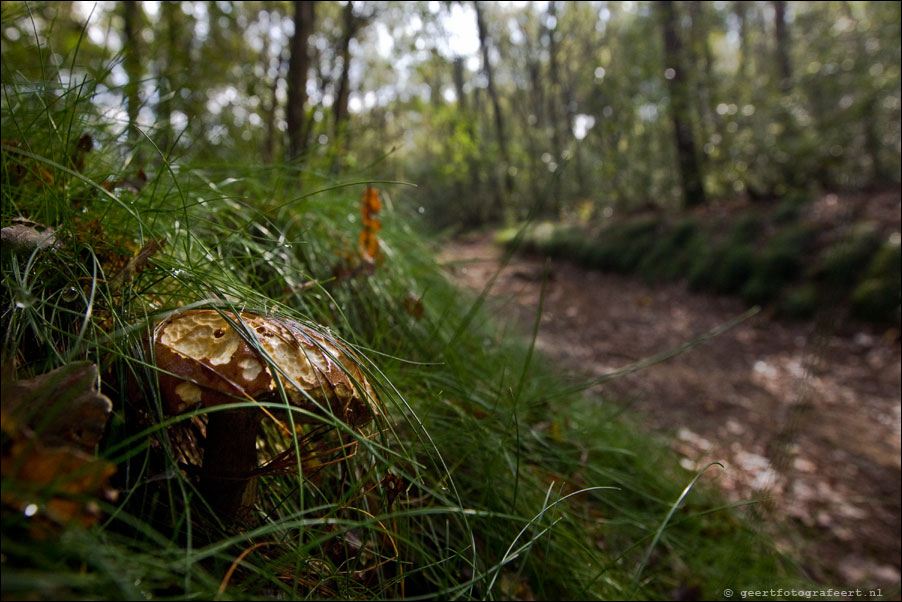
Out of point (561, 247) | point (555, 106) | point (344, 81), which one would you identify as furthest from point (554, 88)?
point (344, 81)

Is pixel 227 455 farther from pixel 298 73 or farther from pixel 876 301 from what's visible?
pixel 876 301

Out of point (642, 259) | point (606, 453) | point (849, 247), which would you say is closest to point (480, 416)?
point (606, 453)

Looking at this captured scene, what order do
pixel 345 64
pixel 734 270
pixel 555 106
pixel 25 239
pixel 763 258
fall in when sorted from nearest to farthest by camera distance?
pixel 25 239
pixel 345 64
pixel 763 258
pixel 734 270
pixel 555 106

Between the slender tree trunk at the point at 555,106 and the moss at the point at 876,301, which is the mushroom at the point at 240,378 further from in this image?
the slender tree trunk at the point at 555,106

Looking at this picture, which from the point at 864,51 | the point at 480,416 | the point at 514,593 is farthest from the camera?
the point at 864,51

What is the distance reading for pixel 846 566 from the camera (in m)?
2.05

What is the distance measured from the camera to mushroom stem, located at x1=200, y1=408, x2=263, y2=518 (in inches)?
26.2

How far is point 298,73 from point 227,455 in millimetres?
2919

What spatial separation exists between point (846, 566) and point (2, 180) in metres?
3.13

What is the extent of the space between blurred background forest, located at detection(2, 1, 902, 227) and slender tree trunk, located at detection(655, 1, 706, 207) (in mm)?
35

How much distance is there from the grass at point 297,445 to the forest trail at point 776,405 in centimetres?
31

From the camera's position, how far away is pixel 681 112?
335 inches

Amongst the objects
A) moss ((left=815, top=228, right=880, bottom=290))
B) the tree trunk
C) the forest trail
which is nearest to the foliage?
moss ((left=815, top=228, right=880, bottom=290))

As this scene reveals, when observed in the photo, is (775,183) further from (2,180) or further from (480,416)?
(2,180)
